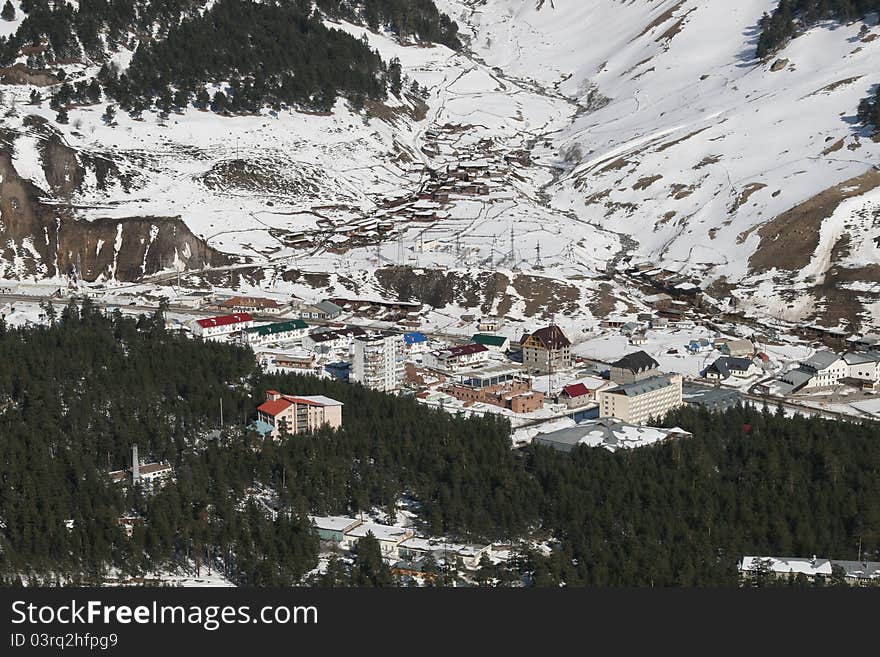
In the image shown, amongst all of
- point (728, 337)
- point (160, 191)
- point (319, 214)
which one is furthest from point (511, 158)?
point (728, 337)

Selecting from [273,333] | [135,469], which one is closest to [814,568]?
[135,469]

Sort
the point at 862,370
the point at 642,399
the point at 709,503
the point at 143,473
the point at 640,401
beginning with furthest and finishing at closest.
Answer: the point at 862,370 < the point at 642,399 < the point at 640,401 < the point at 143,473 < the point at 709,503

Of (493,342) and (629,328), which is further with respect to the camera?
(629,328)

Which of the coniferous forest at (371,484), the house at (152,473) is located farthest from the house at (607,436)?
the house at (152,473)

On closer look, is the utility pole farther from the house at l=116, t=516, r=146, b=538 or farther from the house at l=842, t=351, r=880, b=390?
the house at l=116, t=516, r=146, b=538

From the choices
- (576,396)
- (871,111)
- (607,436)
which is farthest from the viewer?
(871,111)

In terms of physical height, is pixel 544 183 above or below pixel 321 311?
above

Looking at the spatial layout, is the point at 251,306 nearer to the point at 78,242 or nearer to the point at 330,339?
the point at 330,339
